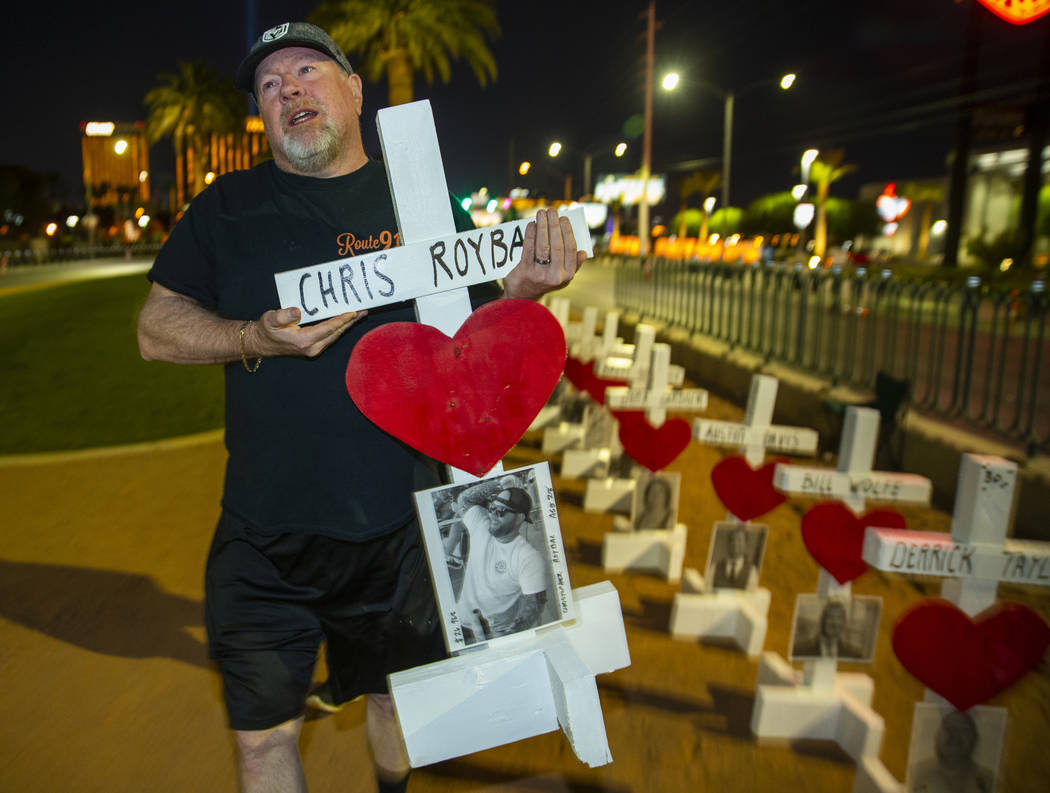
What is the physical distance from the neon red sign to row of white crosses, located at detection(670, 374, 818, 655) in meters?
6.25

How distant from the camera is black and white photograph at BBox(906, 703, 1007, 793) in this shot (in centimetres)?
270

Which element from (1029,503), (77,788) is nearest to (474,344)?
(77,788)

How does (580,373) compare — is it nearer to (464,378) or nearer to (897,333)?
(464,378)

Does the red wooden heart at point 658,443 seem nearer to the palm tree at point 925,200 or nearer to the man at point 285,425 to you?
the man at point 285,425

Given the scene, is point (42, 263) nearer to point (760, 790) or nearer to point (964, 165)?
point (964, 165)

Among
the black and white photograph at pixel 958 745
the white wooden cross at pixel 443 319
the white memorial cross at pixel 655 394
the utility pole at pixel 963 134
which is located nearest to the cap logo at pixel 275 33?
the white wooden cross at pixel 443 319

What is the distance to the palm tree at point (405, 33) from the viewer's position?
20297 mm

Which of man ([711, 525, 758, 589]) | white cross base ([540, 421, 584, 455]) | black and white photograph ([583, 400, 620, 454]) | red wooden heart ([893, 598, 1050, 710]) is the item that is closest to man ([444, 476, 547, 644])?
red wooden heart ([893, 598, 1050, 710])

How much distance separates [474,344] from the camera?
206cm

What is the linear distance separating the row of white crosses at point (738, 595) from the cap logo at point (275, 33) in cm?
291

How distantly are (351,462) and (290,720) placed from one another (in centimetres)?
70

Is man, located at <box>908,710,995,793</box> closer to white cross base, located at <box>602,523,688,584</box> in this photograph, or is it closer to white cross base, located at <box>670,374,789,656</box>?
white cross base, located at <box>670,374,789,656</box>

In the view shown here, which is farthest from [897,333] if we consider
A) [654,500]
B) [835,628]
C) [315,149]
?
[315,149]

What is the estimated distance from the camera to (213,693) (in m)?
3.90
